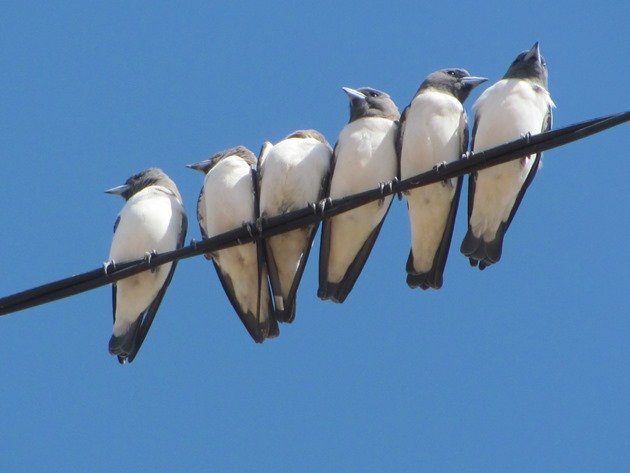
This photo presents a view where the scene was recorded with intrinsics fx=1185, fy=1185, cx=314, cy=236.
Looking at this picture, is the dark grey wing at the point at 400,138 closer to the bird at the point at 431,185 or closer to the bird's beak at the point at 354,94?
the bird at the point at 431,185

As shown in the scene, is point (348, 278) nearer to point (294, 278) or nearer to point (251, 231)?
point (294, 278)

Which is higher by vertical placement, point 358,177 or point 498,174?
point 358,177

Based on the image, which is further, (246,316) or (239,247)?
(246,316)

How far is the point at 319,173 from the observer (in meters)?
9.46

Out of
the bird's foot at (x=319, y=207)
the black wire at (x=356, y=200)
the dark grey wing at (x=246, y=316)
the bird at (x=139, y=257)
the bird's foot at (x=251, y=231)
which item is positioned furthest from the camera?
Result: the bird at (x=139, y=257)

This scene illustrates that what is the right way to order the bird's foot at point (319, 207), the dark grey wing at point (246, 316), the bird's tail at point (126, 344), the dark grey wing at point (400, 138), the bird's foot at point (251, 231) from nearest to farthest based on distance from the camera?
the bird's foot at point (319, 207) < the bird's foot at point (251, 231) < the dark grey wing at point (400, 138) < the dark grey wing at point (246, 316) < the bird's tail at point (126, 344)

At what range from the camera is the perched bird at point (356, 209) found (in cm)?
927

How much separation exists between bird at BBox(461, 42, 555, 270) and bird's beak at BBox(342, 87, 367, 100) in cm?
106

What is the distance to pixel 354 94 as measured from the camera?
10078 mm

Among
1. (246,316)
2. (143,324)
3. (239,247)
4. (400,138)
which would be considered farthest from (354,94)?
(143,324)

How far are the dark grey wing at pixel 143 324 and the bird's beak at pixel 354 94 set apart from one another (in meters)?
1.77

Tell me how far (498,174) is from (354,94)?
158 centimetres

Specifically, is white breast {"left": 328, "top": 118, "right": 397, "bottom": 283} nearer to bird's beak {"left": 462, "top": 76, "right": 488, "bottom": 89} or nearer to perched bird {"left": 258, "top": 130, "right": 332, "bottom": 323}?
perched bird {"left": 258, "top": 130, "right": 332, "bottom": 323}

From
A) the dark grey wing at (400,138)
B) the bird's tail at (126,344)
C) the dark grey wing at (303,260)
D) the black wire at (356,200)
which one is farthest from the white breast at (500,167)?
the bird's tail at (126,344)
